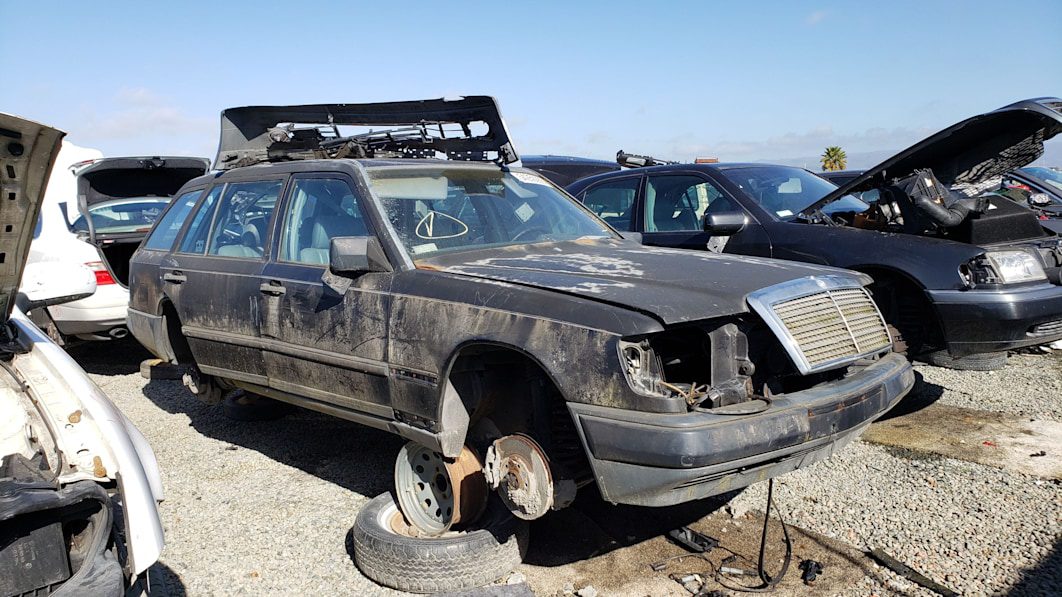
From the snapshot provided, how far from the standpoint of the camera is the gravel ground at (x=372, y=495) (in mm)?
3398

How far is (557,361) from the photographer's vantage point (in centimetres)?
293

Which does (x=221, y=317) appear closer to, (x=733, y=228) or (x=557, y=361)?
(x=557, y=361)

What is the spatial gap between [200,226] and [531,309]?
300 cm

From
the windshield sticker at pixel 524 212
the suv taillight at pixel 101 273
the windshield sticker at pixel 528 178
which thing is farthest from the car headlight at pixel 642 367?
the suv taillight at pixel 101 273

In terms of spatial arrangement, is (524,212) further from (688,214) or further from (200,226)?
(688,214)

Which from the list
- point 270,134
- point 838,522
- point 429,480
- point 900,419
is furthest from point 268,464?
point 900,419

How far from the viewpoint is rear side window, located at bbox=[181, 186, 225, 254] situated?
5016 mm

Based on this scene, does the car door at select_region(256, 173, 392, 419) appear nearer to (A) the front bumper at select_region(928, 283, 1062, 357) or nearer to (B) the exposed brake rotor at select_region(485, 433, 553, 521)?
(B) the exposed brake rotor at select_region(485, 433, 553, 521)

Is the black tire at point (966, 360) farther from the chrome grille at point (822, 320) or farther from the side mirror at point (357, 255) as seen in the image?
the side mirror at point (357, 255)

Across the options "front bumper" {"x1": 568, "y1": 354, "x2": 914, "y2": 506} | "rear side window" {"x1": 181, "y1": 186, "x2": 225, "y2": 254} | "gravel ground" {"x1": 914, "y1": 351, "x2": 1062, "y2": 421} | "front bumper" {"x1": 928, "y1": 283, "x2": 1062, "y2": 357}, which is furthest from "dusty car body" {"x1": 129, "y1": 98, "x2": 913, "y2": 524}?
"gravel ground" {"x1": 914, "y1": 351, "x2": 1062, "y2": 421}

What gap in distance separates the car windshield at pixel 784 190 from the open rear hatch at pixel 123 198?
18.5ft

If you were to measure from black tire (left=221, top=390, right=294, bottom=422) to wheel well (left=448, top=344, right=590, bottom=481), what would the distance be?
2.86 metres

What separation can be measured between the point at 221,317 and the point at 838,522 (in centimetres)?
355

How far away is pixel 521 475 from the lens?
3121 millimetres
